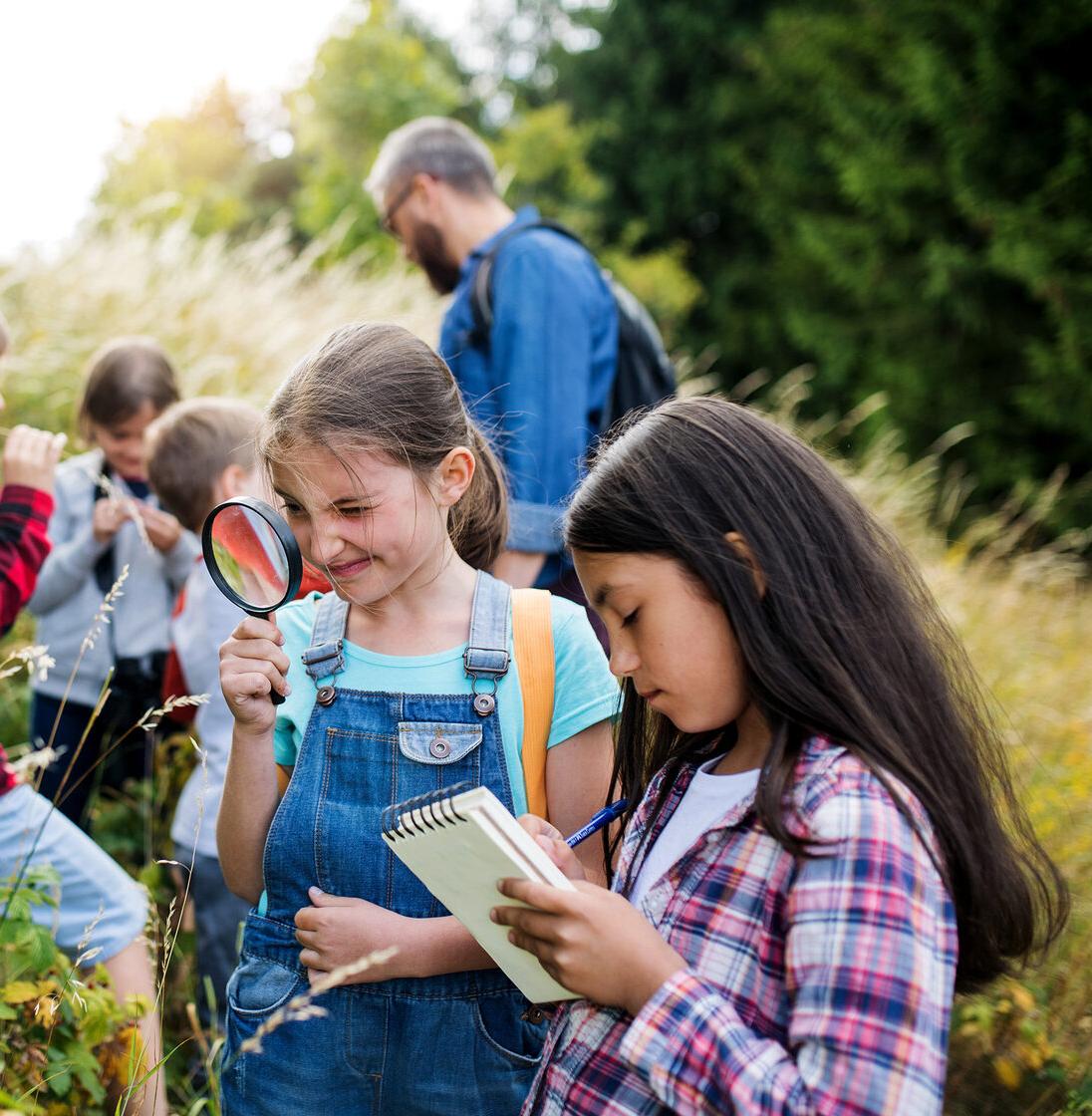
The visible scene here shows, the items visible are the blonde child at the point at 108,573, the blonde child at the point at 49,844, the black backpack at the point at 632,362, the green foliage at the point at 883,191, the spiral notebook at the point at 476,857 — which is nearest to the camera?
the spiral notebook at the point at 476,857

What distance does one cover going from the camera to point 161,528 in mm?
3367

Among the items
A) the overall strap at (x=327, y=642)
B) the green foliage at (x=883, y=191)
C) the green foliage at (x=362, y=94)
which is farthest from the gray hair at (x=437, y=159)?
the green foliage at (x=362, y=94)

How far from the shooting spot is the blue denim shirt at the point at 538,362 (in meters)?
2.95

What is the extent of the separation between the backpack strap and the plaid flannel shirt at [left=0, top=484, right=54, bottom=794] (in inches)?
47.3

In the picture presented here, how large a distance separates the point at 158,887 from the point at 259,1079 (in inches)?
77.6

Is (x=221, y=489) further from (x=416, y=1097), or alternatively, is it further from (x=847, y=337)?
(x=847, y=337)

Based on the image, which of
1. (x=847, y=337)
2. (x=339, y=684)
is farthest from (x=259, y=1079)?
(x=847, y=337)

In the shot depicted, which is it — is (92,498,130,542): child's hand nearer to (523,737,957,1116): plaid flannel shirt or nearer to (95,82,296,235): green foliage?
(523,737,957,1116): plaid flannel shirt

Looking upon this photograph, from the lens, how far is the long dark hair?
135 centimetres

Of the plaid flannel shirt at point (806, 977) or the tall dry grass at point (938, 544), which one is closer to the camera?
the plaid flannel shirt at point (806, 977)

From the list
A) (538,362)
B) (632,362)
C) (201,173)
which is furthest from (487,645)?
(201,173)

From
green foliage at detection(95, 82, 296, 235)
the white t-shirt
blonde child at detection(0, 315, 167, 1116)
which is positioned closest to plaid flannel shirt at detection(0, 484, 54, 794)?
blonde child at detection(0, 315, 167, 1116)

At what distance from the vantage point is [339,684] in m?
1.81

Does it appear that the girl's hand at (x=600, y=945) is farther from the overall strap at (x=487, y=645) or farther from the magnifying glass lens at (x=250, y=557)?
the magnifying glass lens at (x=250, y=557)
